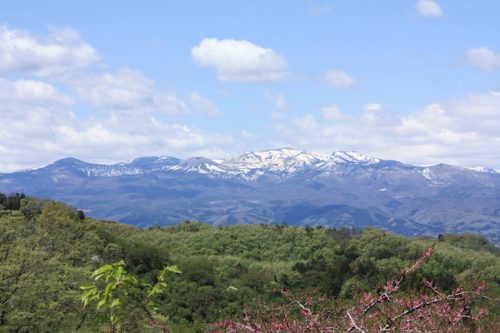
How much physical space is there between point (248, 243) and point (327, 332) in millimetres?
86266

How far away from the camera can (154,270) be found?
62812 mm

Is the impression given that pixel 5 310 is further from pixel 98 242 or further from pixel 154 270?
pixel 154 270

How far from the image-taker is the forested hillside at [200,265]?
2878 centimetres

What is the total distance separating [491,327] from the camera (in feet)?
33.4

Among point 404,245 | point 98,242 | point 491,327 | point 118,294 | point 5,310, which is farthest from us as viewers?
point 404,245

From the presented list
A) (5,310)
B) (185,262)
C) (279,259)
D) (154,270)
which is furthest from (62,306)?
(279,259)

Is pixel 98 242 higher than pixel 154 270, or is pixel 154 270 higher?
pixel 98 242

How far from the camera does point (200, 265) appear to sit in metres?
67.4

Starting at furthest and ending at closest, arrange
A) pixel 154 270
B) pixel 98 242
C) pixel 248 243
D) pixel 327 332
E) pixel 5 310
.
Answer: pixel 248 243 < pixel 154 270 < pixel 98 242 < pixel 5 310 < pixel 327 332

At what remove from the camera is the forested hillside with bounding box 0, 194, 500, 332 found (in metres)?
28.8

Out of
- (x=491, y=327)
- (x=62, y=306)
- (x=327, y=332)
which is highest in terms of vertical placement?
(x=327, y=332)

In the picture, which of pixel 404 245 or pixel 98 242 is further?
pixel 404 245

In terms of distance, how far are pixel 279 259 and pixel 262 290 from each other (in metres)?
25.1

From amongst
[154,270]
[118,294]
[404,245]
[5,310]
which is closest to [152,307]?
[118,294]
